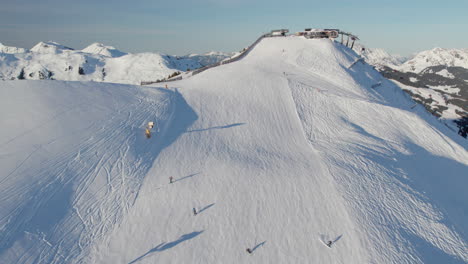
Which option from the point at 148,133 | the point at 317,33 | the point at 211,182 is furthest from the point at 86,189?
the point at 317,33

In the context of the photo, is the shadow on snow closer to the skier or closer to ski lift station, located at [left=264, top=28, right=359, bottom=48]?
the skier

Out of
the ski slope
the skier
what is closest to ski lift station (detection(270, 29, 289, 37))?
the ski slope

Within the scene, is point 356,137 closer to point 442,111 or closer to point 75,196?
point 75,196

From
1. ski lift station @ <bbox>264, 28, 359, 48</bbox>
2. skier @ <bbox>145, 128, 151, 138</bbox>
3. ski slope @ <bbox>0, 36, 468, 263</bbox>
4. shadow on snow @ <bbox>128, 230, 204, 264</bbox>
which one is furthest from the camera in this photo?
ski lift station @ <bbox>264, 28, 359, 48</bbox>

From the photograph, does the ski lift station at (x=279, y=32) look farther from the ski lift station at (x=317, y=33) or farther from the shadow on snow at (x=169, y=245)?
the shadow on snow at (x=169, y=245)

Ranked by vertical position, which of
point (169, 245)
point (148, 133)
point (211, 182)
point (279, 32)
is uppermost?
point (279, 32)

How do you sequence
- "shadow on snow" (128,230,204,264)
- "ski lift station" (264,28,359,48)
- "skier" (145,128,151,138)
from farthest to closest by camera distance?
"ski lift station" (264,28,359,48) → "skier" (145,128,151,138) → "shadow on snow" (128,230,204,264)

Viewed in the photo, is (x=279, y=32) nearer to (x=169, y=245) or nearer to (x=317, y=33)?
(x=317, y=33)

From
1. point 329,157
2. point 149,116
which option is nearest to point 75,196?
point 149,116
